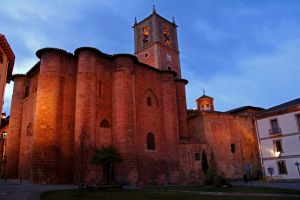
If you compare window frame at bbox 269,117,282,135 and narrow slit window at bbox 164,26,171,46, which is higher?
narrow slit window at bbox 164,26,171,46

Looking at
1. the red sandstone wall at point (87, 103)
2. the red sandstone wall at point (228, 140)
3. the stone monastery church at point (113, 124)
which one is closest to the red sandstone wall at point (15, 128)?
the stone monastery church at point (113, 124)

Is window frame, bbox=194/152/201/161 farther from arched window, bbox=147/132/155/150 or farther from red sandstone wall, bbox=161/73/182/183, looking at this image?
arched window, bbox=147/132/155/150

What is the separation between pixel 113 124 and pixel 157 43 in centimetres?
1868

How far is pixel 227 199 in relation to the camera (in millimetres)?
10133

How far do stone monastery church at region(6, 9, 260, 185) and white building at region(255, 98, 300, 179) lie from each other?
176 inches

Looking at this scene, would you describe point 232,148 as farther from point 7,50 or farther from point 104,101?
point 7,50

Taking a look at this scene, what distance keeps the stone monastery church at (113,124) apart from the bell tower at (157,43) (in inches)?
380

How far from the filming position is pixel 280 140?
73.2ft

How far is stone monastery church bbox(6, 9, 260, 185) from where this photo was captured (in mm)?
19594

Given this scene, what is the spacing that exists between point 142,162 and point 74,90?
26.2 feet

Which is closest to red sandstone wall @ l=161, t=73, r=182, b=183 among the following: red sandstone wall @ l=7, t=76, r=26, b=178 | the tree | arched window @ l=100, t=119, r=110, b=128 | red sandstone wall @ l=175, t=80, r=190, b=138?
red sandstone wall @ l=175, t=80, r=190, b=138

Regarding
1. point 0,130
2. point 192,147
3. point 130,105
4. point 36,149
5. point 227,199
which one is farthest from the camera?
point 0,130

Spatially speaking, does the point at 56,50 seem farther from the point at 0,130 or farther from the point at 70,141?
the point at 0,130

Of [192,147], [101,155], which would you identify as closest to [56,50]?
[101,155]
